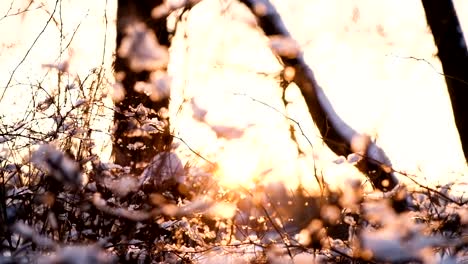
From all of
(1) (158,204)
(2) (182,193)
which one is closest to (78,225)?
(1) (158,204)

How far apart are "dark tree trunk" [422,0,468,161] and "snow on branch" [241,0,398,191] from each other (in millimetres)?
562

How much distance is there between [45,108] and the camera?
340 centimetres

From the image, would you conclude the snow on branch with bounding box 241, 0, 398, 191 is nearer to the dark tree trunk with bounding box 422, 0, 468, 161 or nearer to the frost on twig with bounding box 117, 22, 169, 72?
the dark tree trunk with bounding box 422, 0, 468, 161

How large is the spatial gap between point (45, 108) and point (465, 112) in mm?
2616

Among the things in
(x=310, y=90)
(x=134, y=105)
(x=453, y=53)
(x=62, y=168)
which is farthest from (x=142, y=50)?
(x=62, y=168)

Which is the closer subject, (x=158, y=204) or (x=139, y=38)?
(x=158, y=204)

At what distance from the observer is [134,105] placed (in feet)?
14.5

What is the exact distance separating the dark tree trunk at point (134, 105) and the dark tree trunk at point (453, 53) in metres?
1.84

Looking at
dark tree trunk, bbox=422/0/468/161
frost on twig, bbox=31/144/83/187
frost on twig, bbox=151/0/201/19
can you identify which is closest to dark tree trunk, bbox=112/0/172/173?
frost on twig, bbox=151/0/201/19

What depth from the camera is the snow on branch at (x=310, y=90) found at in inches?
143

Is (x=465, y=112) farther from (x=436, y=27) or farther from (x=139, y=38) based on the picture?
(x=139, y=38)

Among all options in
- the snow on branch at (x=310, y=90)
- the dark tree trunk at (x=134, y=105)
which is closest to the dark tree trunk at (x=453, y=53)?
the snow on branch at (x=310, y=90)

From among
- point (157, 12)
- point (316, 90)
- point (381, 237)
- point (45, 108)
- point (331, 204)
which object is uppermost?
point (157, 12)

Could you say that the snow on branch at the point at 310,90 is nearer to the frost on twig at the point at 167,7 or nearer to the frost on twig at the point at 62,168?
the frost on twig at the point at 167,7
